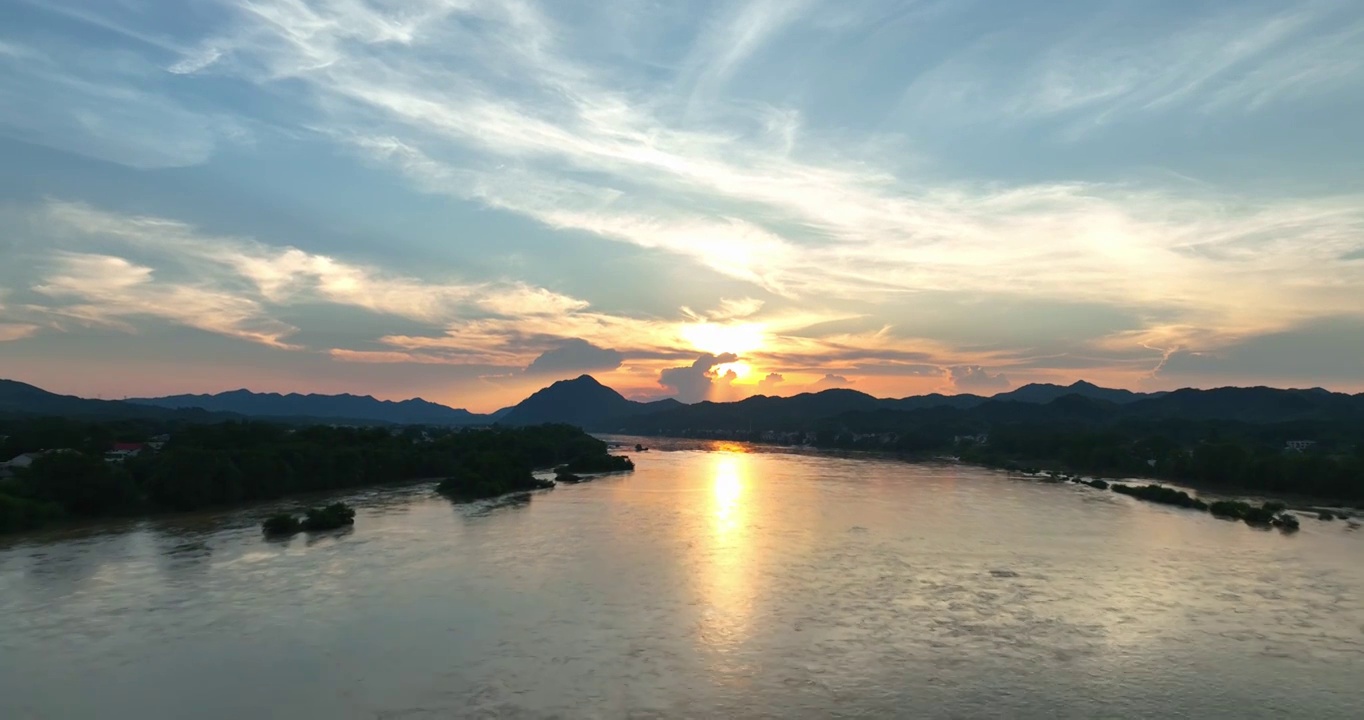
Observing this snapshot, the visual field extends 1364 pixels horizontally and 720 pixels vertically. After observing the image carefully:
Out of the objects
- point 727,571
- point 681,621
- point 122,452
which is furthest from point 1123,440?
point 122,452

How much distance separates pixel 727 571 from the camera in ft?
87.9

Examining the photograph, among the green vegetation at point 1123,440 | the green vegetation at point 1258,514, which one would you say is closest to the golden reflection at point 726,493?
the green vegetation at point 1258,514

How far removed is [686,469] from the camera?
2955 inches

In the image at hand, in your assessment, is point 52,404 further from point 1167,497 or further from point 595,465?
point 1167,497

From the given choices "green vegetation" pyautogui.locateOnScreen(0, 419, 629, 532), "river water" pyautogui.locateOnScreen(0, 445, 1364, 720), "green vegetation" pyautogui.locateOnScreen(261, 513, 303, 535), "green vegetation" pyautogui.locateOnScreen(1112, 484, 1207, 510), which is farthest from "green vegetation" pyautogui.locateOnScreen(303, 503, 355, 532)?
"green vegetation" pyautogui.locateOnScreen(1112, 484, 1207, 510)

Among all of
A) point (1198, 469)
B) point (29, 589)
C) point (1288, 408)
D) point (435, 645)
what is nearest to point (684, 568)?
point (435, 645)

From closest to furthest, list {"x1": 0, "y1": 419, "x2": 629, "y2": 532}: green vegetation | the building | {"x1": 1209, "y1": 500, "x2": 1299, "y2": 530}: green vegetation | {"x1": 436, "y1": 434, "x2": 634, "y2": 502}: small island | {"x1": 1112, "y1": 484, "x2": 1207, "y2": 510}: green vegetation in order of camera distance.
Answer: {"x1": 0, "y1": 419, "x2": 629, "y2": 532}: green vegetation < {"x1": 1209, "y1": 500, "x2": 1299, "y2": 530}: green vegetation < {"x1": 1112, "y1": 484, "x2": 1207, "y2": 510}: green vegetation < the building < {"x1": 436, "y1": 434, "x2": 634, "y2": 502}: small island

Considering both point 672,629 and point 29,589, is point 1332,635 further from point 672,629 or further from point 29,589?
point 29,589

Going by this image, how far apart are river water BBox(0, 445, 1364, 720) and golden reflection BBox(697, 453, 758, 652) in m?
0.14

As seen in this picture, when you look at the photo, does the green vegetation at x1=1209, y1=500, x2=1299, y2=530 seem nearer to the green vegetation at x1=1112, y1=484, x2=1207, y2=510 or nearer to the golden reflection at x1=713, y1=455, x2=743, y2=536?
the green vegetation at x1=1112, y1=484, x2=1207, y2=510

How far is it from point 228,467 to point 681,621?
33.2 meters

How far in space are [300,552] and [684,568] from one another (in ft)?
47.8

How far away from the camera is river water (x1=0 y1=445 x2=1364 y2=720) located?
15352mm

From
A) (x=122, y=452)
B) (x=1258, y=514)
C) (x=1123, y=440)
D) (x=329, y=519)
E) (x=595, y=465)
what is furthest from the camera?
(x=1123, y=440)
